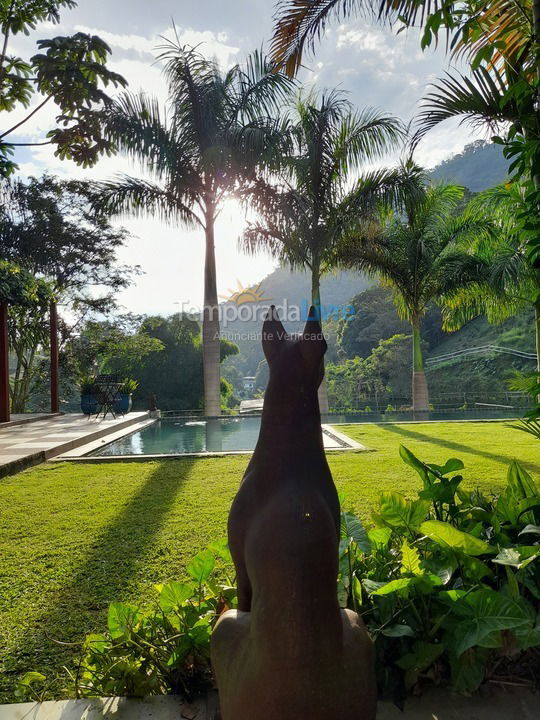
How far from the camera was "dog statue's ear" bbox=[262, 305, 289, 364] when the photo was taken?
1.13 metres

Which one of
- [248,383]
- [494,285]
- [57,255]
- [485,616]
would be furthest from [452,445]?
[248,383]

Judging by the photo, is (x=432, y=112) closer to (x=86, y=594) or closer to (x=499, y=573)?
(x=499, y=573)

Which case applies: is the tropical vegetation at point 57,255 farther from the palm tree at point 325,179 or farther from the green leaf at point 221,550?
the green leaf at point 221,550

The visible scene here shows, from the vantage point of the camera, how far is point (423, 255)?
1293 centimetres

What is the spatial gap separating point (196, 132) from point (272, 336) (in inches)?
416

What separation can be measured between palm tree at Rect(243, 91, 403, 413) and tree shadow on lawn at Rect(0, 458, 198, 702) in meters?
7.72

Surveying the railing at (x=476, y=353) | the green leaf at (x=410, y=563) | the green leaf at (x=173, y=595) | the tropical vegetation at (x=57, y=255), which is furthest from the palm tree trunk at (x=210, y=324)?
the railing at (x=476, y=353)

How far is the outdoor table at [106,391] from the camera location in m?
11.9

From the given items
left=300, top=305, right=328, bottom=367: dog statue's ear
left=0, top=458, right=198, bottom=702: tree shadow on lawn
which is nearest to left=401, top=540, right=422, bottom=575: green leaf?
left=300, top=305, right=328, bottom=367: dog statue's ear

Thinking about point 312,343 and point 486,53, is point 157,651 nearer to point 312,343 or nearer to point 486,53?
point 312,343

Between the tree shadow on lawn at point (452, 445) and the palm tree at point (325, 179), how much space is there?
11.8ft

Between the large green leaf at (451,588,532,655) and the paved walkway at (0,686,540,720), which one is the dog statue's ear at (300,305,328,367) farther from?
the paved walkway at (0,686,540,720)

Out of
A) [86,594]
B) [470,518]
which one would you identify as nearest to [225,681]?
[470,518]

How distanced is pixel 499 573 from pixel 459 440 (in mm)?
6084
